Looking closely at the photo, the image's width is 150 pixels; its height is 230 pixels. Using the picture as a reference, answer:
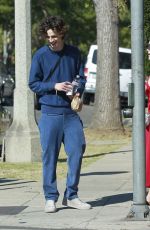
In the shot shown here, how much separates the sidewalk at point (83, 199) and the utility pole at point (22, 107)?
121cm

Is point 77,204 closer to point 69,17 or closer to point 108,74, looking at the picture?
point 108,74

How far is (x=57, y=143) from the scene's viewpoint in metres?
8.59

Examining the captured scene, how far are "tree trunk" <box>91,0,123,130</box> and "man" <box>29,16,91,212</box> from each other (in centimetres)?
978

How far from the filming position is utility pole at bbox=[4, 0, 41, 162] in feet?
43.2

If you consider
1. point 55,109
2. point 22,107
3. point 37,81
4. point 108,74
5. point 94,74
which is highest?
point 94,74

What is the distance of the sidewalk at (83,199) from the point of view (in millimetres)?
7984

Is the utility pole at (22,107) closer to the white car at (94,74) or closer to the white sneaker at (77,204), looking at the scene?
the white sneaker at (77,204)

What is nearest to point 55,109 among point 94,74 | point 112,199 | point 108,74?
point 112,199

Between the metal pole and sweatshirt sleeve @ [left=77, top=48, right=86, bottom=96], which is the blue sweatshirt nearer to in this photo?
sweatshirt sleeve @ [left=77, top=48, right=86, bottom=96]

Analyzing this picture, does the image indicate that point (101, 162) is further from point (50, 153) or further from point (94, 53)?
point (94, 53)

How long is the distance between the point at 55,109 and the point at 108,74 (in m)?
9.93

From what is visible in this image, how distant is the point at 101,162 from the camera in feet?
44.5

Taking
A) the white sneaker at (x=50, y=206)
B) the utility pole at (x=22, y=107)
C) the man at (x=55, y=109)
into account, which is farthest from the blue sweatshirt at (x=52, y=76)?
the utility pole at (x=22, y=107)

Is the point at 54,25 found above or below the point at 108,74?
above
